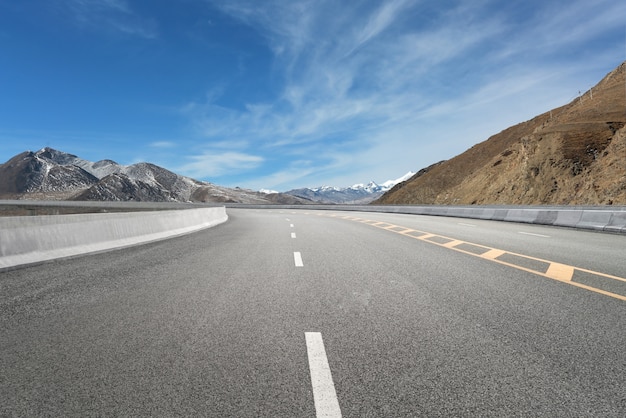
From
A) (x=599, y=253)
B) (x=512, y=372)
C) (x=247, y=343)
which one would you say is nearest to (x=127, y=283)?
(x=247, y=343)

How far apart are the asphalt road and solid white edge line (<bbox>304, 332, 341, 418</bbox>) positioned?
0.02m

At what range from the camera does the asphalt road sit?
9.20ft

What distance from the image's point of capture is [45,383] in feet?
10.1

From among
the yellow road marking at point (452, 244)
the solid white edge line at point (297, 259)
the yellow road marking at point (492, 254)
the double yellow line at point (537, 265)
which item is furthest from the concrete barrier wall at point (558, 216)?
the solid white edge line at point (297, 259)

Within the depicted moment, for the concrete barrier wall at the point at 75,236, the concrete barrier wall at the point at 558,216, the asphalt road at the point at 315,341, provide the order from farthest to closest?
the concrete barrier wall at the point at 558,216 < the concrete barrier wall at the point at 75,236 < the asphalt road at the point at 315,341

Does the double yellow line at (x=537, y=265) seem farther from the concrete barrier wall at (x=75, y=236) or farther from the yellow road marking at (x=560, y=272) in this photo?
the concrete barrier wall at (x=75, y=236)

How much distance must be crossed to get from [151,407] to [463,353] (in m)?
2.45

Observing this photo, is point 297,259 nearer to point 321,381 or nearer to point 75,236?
point 75,236

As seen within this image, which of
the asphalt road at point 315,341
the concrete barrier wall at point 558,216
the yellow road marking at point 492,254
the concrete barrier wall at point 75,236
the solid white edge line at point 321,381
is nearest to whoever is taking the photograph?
the solid white edge line at point 321,381

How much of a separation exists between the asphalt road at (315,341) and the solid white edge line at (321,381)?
0.02m

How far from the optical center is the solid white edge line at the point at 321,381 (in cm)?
266

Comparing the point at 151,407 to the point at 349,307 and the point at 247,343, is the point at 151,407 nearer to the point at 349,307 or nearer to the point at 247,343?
the point at 247,343

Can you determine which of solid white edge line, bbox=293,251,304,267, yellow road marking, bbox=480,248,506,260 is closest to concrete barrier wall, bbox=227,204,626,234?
yellow road marking, bbox=480,248,506,260

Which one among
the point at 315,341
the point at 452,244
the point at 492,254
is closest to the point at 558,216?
the point at 452,244
